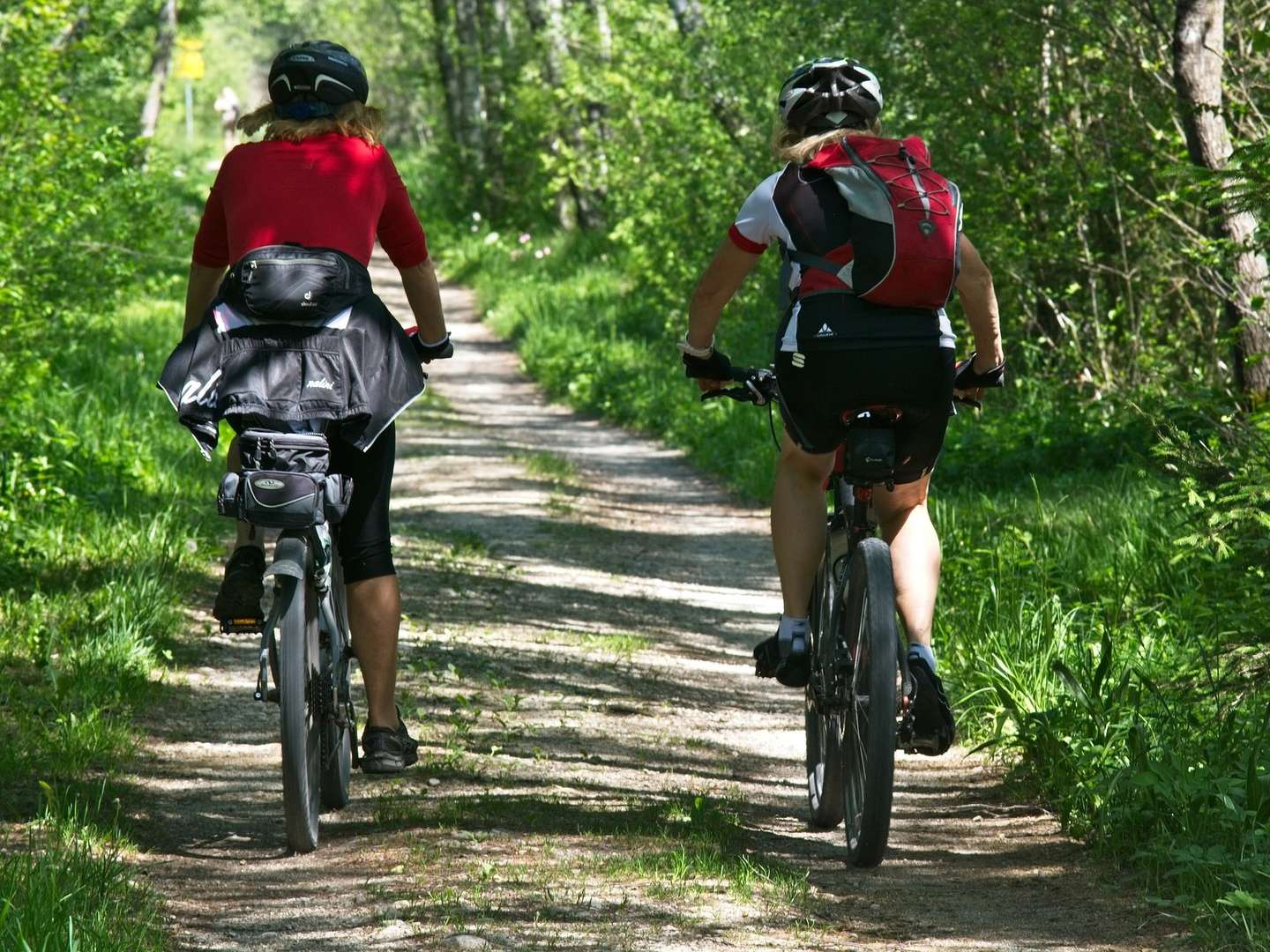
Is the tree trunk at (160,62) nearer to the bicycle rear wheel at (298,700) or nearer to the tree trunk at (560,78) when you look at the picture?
the tree trunk at (560,78)

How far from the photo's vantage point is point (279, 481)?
3953 millimetres

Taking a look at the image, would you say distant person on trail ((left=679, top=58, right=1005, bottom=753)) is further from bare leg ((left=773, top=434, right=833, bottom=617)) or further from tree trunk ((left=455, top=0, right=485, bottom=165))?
tree trunk ((left=455, top=0, right=485, bottom=165))

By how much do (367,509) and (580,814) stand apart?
112 centimetres

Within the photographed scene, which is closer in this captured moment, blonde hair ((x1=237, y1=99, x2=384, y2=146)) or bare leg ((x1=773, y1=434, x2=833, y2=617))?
blonde hair ((x1=237, y1=99, x2=384, y2=146))

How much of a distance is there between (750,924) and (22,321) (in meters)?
6.80

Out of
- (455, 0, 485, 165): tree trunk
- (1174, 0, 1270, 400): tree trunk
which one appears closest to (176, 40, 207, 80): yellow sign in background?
(455, 0, 485, 165): tree trunk

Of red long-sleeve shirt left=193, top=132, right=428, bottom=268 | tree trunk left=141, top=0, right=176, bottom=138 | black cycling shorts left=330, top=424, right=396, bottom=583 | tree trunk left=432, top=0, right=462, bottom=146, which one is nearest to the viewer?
red long-sleeve shirt left=193, top=132, right=428, bottom=268

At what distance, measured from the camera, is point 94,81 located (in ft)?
85.6

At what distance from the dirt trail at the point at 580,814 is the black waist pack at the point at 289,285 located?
1428 mm

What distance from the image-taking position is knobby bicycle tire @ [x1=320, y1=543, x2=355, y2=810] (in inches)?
172

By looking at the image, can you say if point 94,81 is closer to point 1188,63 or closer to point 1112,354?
point 1112,354

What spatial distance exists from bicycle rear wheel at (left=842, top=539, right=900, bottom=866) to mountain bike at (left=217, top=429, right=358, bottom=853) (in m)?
1.36

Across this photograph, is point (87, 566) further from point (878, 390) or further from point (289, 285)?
point (878, 390)

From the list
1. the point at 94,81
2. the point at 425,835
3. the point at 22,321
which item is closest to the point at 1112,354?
the point at 22,321
